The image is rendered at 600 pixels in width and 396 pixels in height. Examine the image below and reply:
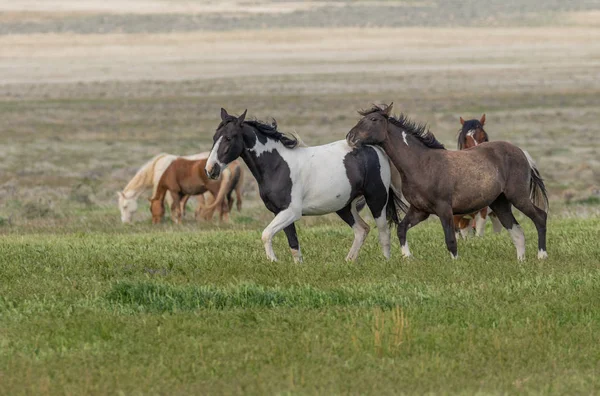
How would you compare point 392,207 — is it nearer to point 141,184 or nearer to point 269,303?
point 269,303

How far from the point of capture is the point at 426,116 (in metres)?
61.2

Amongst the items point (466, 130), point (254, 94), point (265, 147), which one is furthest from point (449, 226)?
point (254, 94)

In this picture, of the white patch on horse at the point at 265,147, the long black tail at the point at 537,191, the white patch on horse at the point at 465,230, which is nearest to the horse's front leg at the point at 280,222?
the white patch on horse at the point at 265,147

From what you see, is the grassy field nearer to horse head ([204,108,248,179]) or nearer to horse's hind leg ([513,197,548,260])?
horse's hind leg ([513,197,548,260])

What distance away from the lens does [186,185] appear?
80.3 ft

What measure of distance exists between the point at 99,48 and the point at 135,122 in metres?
104

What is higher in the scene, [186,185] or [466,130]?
[466,130]

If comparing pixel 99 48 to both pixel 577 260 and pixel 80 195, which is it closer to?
pixel 80 195

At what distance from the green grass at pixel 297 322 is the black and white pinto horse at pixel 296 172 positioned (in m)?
0.56

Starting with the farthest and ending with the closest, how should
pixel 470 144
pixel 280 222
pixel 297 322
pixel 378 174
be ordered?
pixel 470 144
pixel 378 174
pixel 280 222
pixel 297 322

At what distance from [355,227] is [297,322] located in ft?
13.1

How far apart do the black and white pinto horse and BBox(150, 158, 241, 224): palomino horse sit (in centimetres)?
1044

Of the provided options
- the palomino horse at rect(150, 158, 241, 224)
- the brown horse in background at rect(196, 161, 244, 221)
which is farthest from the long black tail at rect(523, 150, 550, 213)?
the brown horse in background at rect(196, 161, 244, 221)

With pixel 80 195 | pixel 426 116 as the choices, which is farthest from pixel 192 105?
pixel 80 195
